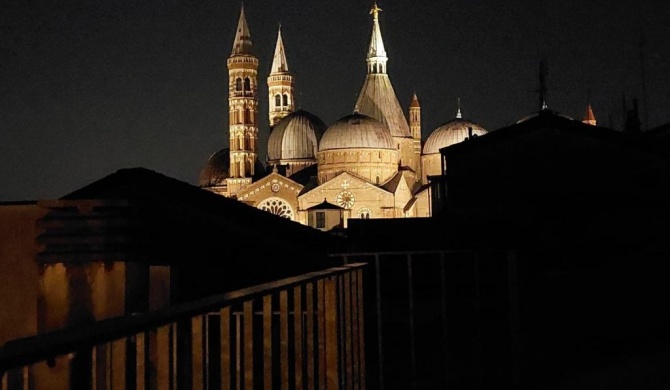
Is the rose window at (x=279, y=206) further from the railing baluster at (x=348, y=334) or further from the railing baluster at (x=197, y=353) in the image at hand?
the railing baluster at (x=197, y=353)

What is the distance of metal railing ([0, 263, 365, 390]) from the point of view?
1.95 meters

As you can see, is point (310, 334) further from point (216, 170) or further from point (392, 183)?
point (216, 170)

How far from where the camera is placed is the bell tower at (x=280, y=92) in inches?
3145

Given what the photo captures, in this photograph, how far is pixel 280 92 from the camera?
8106 centimetres

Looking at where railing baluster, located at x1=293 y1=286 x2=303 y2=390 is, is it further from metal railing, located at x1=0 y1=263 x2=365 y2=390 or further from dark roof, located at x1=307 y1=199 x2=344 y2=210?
dark roof, located at x1=307 y1=199 x2=344 y2=210

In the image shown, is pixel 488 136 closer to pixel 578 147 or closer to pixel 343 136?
pixel 578 147

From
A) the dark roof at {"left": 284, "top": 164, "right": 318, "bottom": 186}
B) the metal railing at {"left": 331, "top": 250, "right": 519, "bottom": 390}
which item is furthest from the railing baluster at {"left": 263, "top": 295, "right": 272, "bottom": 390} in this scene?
the dark roof at {"left": 284, "top": 164, "right": 318, "bottom": 186}

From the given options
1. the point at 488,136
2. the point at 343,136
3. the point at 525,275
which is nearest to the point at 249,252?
the point at 525,275

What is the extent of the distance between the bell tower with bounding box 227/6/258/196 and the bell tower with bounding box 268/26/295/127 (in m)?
6.13

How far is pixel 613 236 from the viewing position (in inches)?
786

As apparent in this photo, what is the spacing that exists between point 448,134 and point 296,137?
39.8ft

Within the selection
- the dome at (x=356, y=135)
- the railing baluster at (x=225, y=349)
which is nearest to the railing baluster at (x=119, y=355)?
the railing baluster at (x=225, y=349)

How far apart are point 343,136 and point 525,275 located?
46.9 meters

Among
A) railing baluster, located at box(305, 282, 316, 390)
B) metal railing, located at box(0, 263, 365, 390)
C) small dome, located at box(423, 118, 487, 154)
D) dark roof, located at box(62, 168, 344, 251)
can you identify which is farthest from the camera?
small dome, located at box(423, 118, 487, 154)
